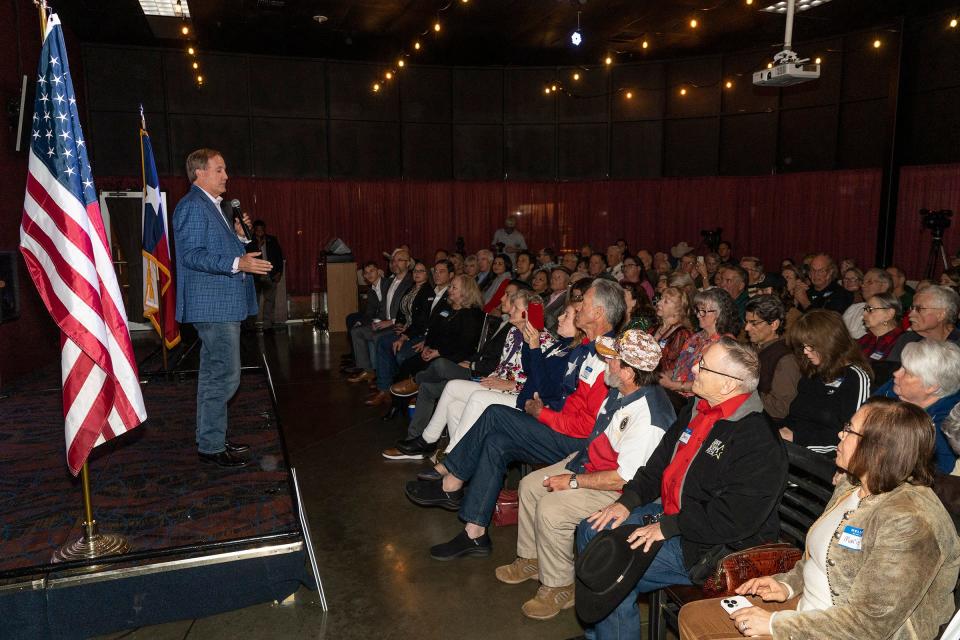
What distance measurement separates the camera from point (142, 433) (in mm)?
4656

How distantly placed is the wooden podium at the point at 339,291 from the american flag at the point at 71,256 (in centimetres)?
803

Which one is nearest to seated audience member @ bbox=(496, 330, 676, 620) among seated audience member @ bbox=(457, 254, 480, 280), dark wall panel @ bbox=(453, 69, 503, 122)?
seated audience member @ bbox=(457, 254, 480, 280)

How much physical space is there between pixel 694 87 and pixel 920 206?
4.52 meters

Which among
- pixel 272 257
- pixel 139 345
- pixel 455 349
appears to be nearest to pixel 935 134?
pixel 455 349

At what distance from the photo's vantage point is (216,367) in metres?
3.90

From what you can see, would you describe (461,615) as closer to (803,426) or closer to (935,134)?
(803,426)

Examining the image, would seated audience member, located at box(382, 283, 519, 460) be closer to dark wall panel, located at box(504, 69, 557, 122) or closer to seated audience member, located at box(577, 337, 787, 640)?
seated audience member, located at box(577, 337, 787, 640)

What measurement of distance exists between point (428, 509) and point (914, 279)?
29.9 feet

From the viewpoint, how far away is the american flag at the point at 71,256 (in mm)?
2869

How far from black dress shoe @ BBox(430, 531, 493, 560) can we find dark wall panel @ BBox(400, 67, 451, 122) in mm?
10966

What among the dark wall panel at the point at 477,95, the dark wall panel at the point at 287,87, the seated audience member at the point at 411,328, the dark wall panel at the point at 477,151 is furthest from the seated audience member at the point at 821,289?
the dark wall panel at the point at 287,87

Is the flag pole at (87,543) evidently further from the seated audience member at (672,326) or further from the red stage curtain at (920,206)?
the red stage curtain at (920,206)

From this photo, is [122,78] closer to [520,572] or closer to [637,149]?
[637,149]

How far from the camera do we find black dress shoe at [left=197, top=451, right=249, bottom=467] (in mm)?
4047
